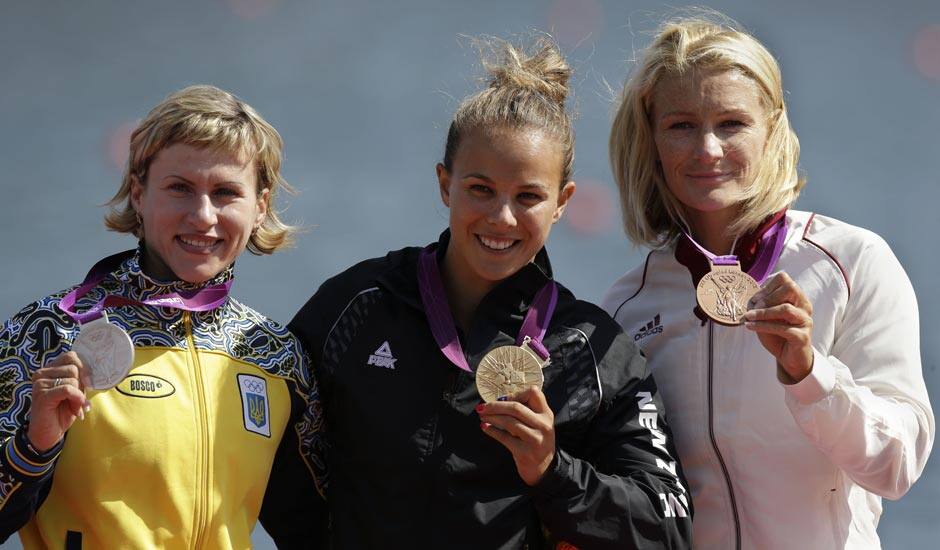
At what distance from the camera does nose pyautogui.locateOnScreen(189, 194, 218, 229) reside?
337 centimetres

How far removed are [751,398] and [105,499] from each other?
1775 millimetres

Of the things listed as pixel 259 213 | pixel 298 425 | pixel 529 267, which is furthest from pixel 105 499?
pixel 529 267

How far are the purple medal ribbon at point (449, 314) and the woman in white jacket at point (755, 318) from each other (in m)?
0.43

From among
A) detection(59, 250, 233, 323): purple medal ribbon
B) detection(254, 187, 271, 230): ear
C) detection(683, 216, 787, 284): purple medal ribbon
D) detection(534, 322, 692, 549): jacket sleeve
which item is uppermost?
detection(254, 187, 271, 230): ear

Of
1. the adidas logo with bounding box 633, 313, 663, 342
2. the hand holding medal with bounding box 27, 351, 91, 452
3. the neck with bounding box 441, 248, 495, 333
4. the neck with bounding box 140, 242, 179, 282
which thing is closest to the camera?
the hand holding medal with bounding box 27, 351, 91, 452

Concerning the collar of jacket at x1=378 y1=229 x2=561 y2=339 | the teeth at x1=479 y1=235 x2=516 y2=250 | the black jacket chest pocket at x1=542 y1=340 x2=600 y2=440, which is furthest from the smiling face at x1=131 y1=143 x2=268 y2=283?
the black jacket chest pocket at x1=542 y1=340 x2=600 y2=440

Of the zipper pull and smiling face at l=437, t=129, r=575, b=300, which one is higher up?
smiling face at l=437, t=129, r=575, b=300

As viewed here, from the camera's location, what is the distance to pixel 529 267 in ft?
11.8

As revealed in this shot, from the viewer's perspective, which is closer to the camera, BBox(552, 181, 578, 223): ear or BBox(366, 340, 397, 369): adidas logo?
BBox(366, 340, 397, 369): adidas logo

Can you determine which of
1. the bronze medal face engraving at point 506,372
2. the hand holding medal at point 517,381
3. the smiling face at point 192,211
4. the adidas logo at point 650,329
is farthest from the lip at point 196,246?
the adidas logo at point 650,329

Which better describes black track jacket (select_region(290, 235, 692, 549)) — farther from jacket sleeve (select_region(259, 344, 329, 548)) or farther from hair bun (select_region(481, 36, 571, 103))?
hair bun (select_region(481, 36, 571, 103))

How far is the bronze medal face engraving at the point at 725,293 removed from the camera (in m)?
3.39

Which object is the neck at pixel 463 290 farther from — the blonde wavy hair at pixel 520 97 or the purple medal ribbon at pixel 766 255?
the purple medal ribbon at pixel 766 255

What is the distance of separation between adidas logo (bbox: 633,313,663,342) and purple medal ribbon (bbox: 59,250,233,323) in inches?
49.8
